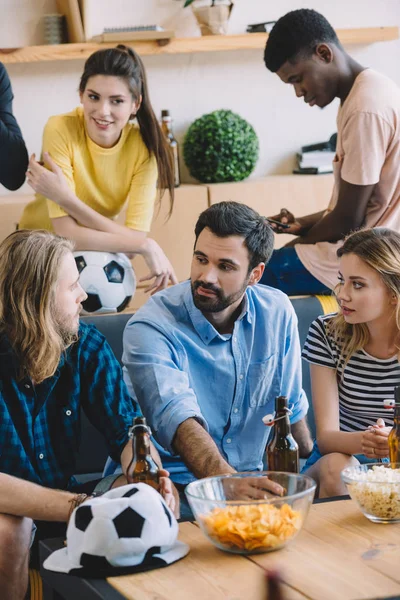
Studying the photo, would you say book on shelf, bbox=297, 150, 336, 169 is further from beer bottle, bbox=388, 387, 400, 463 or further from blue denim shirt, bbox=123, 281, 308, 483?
beer bottle, bbox=388, 387, 400, 463

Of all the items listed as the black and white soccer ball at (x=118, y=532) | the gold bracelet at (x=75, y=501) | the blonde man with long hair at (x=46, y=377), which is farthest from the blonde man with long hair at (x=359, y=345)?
the black and white soccer ball at (x=118, y=532)

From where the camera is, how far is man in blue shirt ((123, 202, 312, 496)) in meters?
2.18

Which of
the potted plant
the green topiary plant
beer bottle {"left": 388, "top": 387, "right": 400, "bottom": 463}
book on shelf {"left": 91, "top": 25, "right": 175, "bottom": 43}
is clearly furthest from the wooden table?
the potted plant

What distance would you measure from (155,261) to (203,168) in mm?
1159

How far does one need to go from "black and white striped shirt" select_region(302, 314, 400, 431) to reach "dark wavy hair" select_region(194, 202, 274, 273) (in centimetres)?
28

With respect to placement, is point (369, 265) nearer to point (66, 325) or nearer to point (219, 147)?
point (66, 325)

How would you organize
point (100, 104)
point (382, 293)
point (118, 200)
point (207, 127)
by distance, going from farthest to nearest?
point (207, 127) < point (118, 200) < point (100, 104) < point (382, 293)

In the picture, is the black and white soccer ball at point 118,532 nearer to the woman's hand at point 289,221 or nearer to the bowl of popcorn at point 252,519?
the bowl of popcorn at point 252,519

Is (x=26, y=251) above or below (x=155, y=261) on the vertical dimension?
above

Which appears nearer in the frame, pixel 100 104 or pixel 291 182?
pixel 100 104

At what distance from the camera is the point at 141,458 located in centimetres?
161

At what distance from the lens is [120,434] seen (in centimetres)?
204

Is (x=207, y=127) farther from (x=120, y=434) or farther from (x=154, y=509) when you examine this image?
(x=154, y=509)

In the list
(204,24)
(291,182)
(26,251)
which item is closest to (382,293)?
(26,251)
